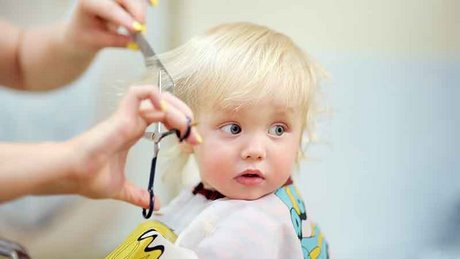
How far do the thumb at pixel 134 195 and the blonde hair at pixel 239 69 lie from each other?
5.0 inches

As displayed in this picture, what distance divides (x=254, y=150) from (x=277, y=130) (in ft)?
0.15

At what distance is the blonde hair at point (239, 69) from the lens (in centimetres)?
74

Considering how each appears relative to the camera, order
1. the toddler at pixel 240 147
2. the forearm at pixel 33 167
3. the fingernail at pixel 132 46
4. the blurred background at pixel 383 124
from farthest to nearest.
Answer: the blurred background at pixel 383 124, the toddler at pixel 240 147, the fingernail at pixel 132 46, the forearm at pixel 33 167

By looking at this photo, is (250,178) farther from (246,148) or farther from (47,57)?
(47,57)

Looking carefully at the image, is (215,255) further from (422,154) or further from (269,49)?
(422,154)

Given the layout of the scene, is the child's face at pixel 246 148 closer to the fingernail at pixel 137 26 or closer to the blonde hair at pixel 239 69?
the blonde hair at pixel 239 69

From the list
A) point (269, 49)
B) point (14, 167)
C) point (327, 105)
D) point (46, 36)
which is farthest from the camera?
point (327, 105)

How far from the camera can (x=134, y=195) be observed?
0.61 meters

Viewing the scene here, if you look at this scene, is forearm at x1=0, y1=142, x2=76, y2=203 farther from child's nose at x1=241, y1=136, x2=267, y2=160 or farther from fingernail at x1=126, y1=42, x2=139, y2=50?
child's nose at x1=241, y1=136, x2=267, y2=160

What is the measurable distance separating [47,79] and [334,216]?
60cm

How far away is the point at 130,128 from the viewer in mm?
530

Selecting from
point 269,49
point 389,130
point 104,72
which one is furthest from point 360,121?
point 104,72

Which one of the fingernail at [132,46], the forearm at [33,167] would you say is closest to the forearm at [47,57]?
the fingernail at [132,46]

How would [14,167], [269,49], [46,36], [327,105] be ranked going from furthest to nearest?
[327,105] → [269,49] → [46,36] → [14,167]
